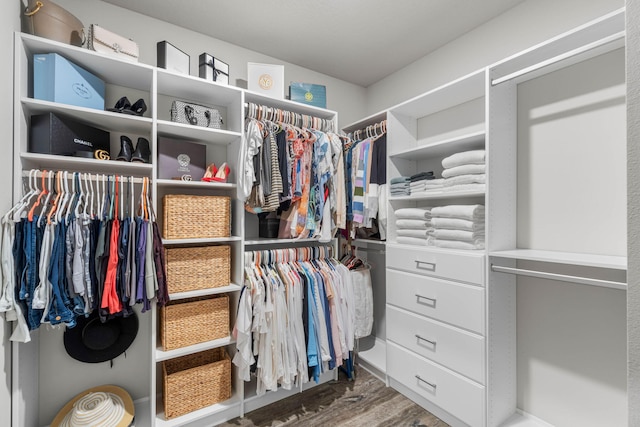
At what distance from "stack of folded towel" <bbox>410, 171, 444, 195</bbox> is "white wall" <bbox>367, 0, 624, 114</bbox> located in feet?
2.85

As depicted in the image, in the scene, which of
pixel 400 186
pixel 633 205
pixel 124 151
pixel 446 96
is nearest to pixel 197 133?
pixel 124 151

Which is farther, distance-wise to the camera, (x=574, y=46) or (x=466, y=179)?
(x=466, y=179)

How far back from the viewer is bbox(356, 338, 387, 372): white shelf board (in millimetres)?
2353

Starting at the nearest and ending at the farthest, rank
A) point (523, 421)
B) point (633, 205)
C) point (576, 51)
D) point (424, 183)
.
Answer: point (633, 205)
point (576, 51)
point (523, 421)
point (424, 183)

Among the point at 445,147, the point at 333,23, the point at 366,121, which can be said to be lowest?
the point at 445,147

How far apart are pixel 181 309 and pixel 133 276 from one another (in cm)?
38

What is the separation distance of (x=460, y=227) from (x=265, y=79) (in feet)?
5.76

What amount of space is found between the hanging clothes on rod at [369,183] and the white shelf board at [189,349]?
4.14ft

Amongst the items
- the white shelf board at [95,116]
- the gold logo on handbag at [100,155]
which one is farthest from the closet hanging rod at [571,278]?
the gold logo on handbag at [100,155]

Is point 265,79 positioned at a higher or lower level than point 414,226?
higher

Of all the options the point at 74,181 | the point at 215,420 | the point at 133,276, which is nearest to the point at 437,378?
the point at 215,420

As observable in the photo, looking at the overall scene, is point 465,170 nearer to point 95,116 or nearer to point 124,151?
point 124,151

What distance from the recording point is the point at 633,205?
0.52 meters

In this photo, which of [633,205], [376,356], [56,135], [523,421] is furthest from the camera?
[376,356]
